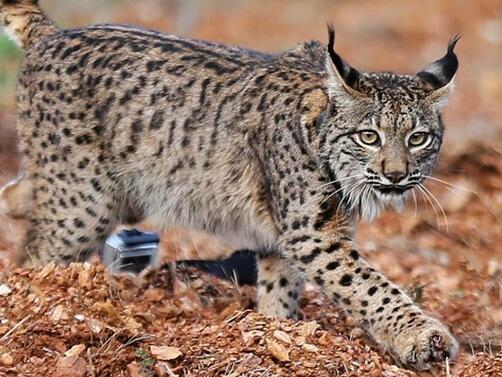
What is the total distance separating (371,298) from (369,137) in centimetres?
80

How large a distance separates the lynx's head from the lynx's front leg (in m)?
0.28

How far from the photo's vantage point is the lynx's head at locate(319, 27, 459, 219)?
636 centimetres

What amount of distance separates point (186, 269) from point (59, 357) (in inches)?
83.5

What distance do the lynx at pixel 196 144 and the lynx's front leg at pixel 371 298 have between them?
0.01m

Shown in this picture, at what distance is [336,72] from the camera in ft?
21.3

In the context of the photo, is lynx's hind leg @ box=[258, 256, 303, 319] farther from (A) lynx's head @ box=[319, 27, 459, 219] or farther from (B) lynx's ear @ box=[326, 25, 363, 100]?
(B) lynx's ear @ box=[326, 25, 363, 100]

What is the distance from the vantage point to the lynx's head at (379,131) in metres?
6.36

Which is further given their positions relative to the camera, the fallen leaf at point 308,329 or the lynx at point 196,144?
the lynx at point 196,144

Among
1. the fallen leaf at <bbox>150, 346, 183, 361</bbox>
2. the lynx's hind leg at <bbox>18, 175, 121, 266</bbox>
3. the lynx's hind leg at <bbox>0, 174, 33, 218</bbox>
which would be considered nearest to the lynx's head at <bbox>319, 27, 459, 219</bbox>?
the fallen leaf at <bbox>150, 346, 183, 361</bbox>

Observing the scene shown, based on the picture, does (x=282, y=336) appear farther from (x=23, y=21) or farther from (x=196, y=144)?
(x=23, y=21)

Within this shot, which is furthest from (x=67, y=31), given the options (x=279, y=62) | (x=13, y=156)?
(x=13, y=156)

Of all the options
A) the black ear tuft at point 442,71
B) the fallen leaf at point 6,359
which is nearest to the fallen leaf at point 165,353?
the fallen leaf at point 6,359

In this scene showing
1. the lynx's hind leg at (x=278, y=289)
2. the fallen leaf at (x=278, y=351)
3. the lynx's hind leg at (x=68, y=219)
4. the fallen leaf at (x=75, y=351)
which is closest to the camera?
the fallen leaf at (x=75, y=351)

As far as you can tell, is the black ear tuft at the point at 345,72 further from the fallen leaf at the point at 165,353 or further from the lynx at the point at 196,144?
the fallen leaf at the point at 165,353
